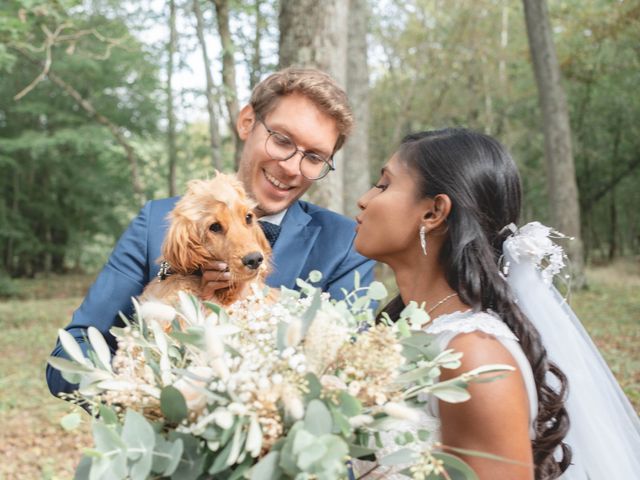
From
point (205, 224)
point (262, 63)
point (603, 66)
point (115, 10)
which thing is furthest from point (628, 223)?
point (205, 224)

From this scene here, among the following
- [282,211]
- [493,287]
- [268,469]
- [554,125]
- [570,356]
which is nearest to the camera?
[268,469]

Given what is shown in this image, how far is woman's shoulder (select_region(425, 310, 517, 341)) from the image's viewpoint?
2.09m

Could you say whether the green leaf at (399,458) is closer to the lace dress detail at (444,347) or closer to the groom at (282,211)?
Result: the lace dress detail at (444,347)

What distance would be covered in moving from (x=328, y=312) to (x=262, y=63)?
19873 mm

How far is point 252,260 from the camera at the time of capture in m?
2.99

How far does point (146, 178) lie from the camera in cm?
2617

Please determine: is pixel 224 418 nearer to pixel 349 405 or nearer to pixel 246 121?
pixel 349 405

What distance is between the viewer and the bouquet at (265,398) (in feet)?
4.77

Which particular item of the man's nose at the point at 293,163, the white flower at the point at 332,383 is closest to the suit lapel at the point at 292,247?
the man's nose at the point at 293,163

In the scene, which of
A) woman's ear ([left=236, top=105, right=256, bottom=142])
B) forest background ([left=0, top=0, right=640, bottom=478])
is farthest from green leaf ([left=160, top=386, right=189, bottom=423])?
forest background ([left=0, top=0, right=640, bottom=478])

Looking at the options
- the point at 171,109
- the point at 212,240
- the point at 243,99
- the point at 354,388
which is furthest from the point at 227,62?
the point at 171,109

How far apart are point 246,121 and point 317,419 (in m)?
2.23

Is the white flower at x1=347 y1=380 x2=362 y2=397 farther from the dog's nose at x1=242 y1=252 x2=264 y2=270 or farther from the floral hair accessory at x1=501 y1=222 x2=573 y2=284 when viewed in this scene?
the dog's nose at x1=242 y1=252 x2=264 y2=270

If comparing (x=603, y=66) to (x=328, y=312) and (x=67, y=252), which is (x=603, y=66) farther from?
(x=328, y=312)
